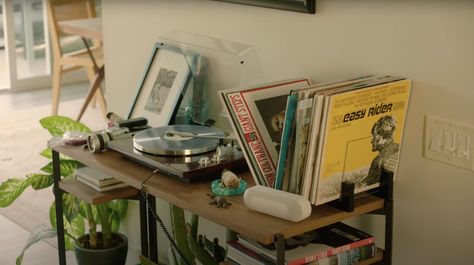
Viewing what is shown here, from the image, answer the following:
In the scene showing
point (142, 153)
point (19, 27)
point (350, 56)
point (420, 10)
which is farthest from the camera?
point (19, 27)

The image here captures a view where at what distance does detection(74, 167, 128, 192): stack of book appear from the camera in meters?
2.67

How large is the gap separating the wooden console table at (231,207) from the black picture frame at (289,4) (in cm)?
49

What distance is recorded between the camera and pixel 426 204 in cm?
212

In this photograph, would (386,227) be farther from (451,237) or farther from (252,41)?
(252,41)

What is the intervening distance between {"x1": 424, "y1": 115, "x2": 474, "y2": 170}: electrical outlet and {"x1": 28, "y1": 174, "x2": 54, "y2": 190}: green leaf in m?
1.46

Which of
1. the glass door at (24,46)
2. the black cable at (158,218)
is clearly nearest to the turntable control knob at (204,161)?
the black cable at (158,218)

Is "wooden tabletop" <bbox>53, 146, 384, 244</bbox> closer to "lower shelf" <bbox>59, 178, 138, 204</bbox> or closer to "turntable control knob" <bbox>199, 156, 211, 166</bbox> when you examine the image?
"turntable control knob" <bbox>199, 156, 211, 166</bbox>

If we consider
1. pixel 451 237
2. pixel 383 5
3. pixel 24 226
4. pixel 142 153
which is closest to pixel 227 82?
pixel 142 153

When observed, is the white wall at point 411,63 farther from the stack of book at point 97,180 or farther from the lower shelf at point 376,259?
the stack of book at point 97,180

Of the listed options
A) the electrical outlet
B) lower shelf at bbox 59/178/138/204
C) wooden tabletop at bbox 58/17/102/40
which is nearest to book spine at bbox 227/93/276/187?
the electrical outlet

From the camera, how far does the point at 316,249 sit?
2.03 m

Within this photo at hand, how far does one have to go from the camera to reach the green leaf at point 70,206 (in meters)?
2.93

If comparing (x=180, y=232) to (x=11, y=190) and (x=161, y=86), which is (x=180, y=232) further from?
(x=11, y=190)

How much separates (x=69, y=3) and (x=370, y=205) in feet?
12.8
